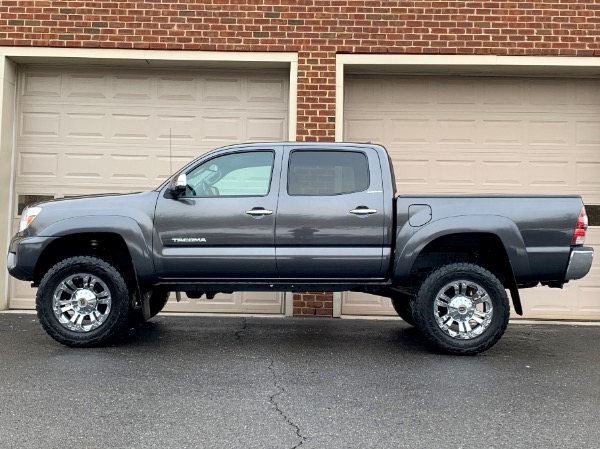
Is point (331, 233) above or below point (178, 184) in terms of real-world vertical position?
below

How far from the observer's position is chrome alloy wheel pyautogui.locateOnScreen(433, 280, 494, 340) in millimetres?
6055

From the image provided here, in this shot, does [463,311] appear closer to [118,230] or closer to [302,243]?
[302,243]

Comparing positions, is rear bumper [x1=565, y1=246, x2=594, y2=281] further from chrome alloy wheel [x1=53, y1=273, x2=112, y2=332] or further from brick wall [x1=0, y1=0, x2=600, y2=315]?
chrome alloy wheel [x1=53, y1=273, x2=112, y2=332]

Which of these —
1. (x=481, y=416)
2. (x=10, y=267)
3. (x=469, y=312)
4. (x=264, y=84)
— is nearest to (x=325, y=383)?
(x=481, y=416)

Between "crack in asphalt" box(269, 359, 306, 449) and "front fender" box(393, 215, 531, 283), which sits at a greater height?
"front fender" box(393, 215, 531, 283)

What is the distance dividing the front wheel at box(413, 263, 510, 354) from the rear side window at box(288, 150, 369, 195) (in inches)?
46.4

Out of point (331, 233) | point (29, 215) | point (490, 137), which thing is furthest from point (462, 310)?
point (29, 215)

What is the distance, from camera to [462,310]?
6.07 metres

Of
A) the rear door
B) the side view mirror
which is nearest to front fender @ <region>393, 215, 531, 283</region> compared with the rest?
the rear door

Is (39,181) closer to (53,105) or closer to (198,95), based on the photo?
(53,105)

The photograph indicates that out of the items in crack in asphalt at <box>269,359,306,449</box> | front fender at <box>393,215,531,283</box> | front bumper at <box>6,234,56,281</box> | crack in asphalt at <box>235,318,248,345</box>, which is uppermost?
front fender at <box>393,215,531,283</box>

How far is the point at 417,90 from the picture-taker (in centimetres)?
948

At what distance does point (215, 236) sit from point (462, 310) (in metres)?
2.44

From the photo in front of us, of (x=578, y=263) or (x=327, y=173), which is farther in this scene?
(x=327, y=173)
